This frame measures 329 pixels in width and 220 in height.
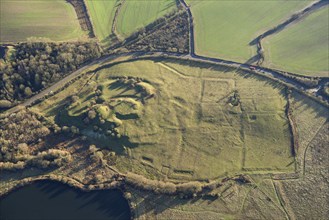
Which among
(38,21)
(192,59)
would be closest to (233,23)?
(192,59)

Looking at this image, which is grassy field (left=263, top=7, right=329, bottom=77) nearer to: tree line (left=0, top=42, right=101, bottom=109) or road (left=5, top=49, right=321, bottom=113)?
road (left=5, top=49, right=321, bottom=113)

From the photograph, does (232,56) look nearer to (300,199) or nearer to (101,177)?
(300,199)

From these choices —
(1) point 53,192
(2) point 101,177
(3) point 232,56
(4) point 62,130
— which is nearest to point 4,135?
(4) point 62,130

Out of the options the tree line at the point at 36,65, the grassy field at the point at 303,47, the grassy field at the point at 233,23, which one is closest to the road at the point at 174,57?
the tree line at the point at 36,65

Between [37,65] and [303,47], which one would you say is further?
A: [303,47]

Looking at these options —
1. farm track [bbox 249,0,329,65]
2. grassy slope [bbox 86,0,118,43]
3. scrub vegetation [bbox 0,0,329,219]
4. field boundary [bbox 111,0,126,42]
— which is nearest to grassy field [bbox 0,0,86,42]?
scrub vegetation [bbox 0,0,329,219]

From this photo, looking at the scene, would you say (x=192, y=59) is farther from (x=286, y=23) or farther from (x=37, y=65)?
(x=37, y=65)
